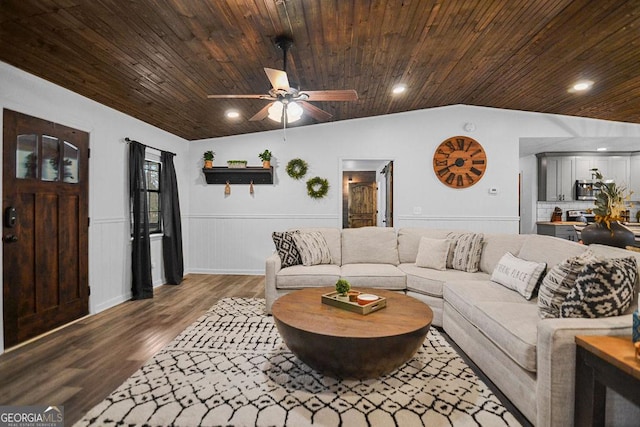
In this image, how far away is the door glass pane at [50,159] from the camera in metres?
3.13

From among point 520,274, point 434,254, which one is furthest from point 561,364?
point 434,254

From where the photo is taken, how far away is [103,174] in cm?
391

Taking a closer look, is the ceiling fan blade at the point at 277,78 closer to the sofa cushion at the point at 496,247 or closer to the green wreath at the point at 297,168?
the sofa cushion at the point at 496,247

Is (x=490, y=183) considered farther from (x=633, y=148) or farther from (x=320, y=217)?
(x=633, y=148)

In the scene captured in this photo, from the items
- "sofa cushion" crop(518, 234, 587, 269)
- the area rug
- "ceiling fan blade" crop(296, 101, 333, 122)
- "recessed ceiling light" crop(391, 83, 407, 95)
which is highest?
"recessed ceiling light" crop(391, 83, 407, 95)

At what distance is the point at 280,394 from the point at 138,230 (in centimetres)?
323

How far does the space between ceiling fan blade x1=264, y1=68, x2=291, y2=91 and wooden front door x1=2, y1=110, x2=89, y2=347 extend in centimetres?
230

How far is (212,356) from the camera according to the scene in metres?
2.61

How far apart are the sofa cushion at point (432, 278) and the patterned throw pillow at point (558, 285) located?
1078 millimetres

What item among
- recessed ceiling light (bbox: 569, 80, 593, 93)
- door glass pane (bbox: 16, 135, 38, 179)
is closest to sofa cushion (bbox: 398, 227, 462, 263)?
recessed ceiling light (bbox: 569, 80, 593, 93)

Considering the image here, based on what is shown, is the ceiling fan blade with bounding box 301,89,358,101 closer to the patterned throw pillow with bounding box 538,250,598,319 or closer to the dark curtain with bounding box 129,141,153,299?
the patterned throw pillow with bounding box 538,250,598,319

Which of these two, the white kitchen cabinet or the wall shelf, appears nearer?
the wall shelf

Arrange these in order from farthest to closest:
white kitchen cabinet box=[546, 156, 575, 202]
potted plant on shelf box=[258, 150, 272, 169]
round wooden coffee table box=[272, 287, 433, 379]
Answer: white kitchen cabinet box=[546, 156, 575, 202]
potted plant on shelf box=[258, 150, 272, 169]
round wooden coffee table box=[272, 287, 433, 379]

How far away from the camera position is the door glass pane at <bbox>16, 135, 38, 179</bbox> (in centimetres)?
288
